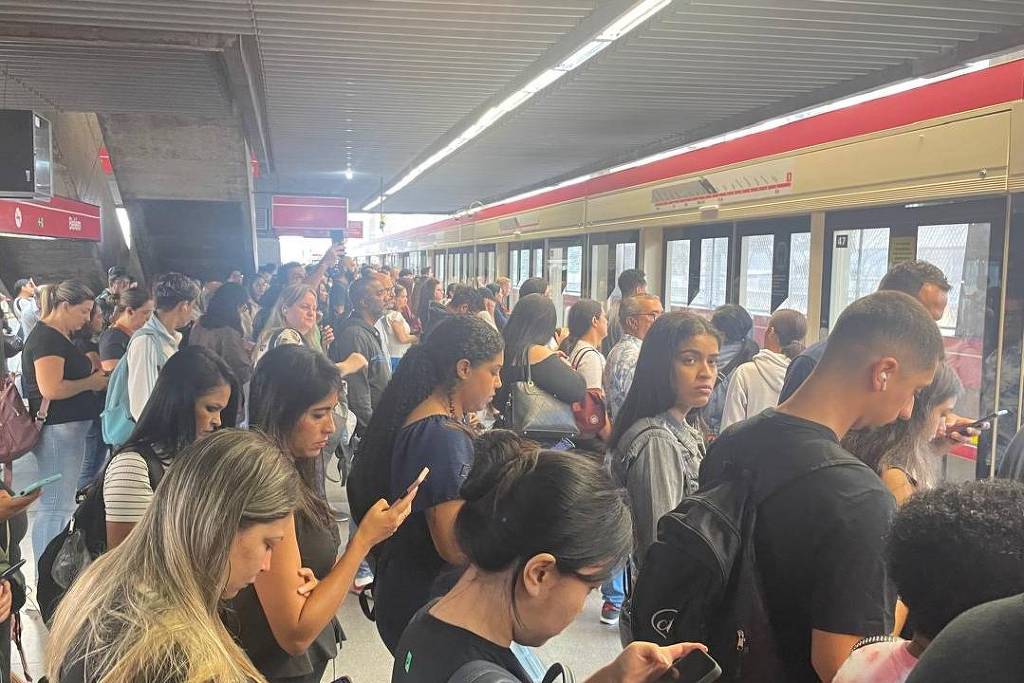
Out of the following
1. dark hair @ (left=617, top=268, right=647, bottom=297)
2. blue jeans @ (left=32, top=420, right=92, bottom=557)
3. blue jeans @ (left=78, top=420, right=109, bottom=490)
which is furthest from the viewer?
dark hair @ (left=617, top=268, right=647, bottom=297)

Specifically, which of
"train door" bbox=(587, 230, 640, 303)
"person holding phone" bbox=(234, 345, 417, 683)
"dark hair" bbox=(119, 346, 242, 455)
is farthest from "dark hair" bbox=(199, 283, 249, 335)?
"train door" bbox=(587, 230, 640, 303)

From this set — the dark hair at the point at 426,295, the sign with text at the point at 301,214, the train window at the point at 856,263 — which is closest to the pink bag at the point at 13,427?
the train window at the point at 856,263

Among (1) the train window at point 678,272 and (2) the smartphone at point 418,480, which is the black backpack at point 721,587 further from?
(1) the train window at point 678,272

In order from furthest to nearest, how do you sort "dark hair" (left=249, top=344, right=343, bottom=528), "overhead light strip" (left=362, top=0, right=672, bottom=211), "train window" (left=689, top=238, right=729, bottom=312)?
"train window" (left=689, top=238, right=729, bottom=312)
"overhead light strip" (left=362, top=0, right=672, bottom=211)
"dark hair" (left=249, top=344, right=343, bottom=528)

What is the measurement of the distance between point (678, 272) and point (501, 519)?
695cm

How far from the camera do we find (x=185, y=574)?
151 cm

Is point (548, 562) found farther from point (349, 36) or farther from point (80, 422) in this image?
point (349, 36)

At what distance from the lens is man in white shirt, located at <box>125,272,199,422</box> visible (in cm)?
398

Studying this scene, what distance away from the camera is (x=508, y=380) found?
4.47 meters

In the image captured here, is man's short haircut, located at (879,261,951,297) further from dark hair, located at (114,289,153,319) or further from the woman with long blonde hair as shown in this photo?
dark hair, located at (114,289,153,319)

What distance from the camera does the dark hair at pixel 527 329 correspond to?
14.6ft

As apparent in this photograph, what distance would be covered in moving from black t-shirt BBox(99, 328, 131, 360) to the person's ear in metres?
4.42

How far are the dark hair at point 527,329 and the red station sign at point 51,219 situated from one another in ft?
16.7

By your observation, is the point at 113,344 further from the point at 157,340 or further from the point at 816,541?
the point at 816,541
